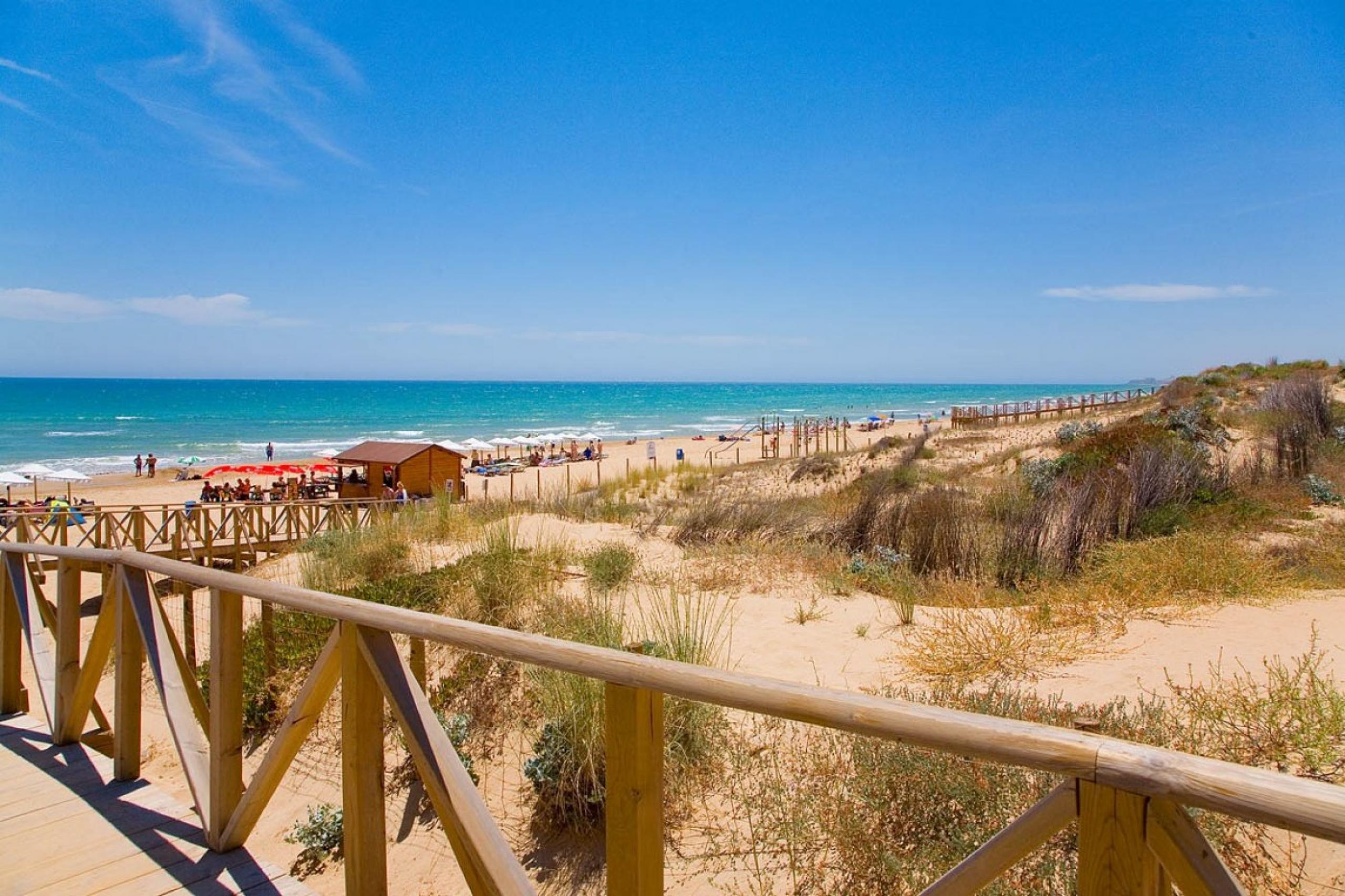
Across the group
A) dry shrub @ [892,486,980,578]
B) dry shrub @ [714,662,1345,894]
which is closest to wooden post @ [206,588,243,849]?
dry shrub @ [714,662,1345,894]

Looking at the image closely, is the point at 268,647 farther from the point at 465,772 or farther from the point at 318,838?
the point at 465,772

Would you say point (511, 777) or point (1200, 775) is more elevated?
point (1200, 775)

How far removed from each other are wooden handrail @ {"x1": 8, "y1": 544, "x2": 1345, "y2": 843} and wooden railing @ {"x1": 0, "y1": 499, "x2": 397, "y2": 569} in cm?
1319

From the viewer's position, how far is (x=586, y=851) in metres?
4.15

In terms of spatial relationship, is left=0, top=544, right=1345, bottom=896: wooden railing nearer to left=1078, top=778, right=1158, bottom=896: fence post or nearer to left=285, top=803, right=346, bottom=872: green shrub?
left=1078, top=778, right=1158, bottom=896: fence post

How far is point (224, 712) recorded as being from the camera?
9.64 ft

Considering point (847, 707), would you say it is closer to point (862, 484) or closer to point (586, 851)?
point (586, 851)

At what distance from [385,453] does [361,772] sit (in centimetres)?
2074

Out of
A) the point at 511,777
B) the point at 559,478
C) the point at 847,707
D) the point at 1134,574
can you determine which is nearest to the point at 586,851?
the point at 511,777

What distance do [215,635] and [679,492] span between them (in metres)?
16.0

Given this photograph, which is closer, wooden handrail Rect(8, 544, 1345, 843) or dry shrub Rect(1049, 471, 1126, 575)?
wooden handrail Rect(8, 544, 1345, 843)

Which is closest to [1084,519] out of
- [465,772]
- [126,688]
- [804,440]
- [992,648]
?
[992,648]

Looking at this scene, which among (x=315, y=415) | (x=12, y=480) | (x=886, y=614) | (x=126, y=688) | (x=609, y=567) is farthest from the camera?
(x=315, y=415)

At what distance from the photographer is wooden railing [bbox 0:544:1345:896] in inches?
47.2
